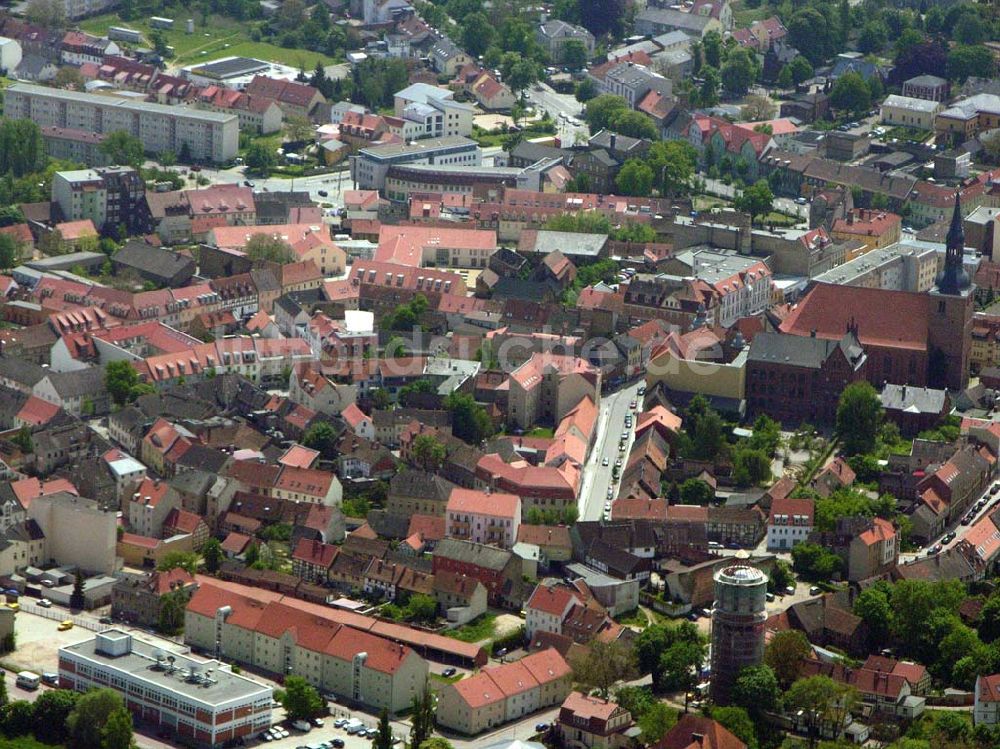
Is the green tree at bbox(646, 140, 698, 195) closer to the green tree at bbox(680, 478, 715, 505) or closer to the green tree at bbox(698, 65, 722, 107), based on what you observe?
the green tree at bbox(698, 65, 722, 107)

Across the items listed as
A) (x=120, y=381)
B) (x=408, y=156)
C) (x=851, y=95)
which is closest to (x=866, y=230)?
(x=408, y=156)

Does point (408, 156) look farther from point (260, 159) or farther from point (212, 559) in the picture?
point (212, 559)

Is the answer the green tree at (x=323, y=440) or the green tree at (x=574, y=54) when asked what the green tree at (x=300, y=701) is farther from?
the green tree at (x=574, y=54)

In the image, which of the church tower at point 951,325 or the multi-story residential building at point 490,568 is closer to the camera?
the multi-story residential building at point 490,568

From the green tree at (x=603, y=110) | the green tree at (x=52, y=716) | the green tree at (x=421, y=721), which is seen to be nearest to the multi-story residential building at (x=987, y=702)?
the green tree at (x=421, y=721)

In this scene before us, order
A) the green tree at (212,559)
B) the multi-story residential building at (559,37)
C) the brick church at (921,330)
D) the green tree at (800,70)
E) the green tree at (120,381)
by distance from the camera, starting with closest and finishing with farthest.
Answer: the green tree at (212,559)
the green tree at (120,381)
the brick church at (921,330)
the green tree at (800,70)
the multi-story residential building at (559,37)
